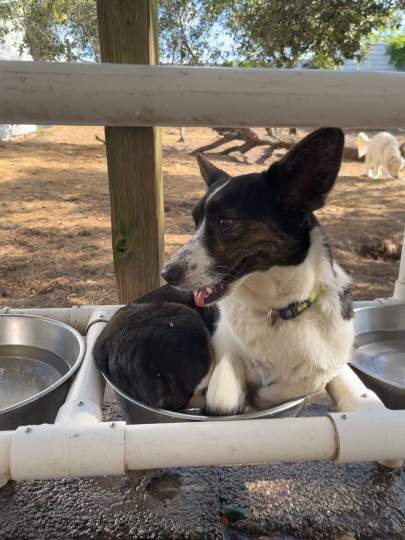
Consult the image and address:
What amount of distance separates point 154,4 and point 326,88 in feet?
2.80

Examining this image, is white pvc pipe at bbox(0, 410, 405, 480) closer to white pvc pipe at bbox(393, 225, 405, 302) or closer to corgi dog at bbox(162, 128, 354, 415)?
corgi dog at bbox(162, 128, 354, 415)

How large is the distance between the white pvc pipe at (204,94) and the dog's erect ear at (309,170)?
0.21m

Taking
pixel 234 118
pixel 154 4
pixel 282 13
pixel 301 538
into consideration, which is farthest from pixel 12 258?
pixel 282 13

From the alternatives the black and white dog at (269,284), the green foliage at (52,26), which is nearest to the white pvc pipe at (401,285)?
the black and white dog at (269,284)

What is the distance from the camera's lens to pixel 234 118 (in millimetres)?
1653

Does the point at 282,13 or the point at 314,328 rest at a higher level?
the point at 282,13

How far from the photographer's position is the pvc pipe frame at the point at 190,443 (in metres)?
1.30

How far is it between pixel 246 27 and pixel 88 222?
14.1 ft

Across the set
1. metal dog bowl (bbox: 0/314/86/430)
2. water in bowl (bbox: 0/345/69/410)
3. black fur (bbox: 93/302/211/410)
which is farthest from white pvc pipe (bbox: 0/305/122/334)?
black fur (bbox: 93/302/211/410)

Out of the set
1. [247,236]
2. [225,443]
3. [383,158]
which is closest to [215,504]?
[225,443]

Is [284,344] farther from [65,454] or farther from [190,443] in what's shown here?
[65,454]

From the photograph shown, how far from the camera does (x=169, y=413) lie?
153 centimetres

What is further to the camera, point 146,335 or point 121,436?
point 146,335

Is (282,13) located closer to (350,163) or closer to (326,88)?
(350,163)
